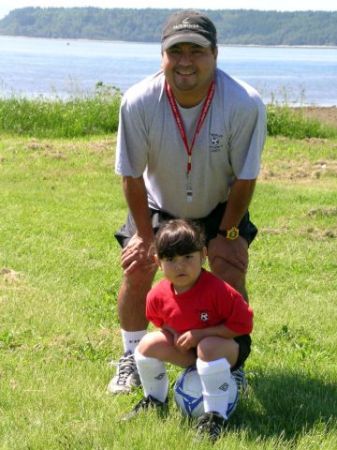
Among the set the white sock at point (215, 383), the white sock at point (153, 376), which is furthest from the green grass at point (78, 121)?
the white sock at point (215, 383)

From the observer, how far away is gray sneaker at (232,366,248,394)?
5.36 meters

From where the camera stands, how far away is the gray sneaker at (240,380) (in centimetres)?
536

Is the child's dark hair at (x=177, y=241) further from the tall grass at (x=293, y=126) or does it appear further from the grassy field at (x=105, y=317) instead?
the tall grass at (x=293, y=126)

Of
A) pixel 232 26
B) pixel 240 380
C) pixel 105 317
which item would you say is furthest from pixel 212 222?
pixel 232 26

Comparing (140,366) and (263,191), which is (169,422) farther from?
(263,191)

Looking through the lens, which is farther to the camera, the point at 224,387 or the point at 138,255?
the point at 138,255

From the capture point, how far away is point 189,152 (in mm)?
5316

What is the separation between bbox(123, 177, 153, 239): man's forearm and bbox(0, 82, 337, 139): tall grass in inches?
477

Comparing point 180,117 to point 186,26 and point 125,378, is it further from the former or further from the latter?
point 125,378

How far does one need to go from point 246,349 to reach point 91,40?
514 ft

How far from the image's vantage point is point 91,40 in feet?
519

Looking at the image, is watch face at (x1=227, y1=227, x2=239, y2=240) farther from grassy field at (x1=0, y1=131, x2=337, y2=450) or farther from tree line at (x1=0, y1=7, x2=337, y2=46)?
tree line at (x1=0, y1=7, x2=337, y2=46)

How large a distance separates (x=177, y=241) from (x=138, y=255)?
67cm

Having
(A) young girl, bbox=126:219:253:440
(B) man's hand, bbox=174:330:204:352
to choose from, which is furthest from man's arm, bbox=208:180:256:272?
(B) man's hand, bbox=174:330:204:352
